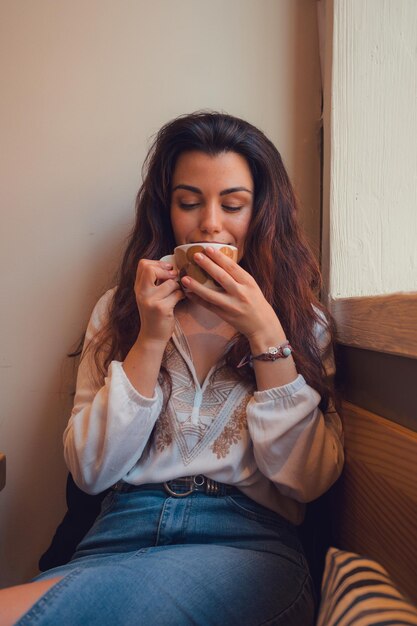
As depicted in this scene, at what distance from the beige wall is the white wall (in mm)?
170

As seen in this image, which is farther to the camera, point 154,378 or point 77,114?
point 77,114

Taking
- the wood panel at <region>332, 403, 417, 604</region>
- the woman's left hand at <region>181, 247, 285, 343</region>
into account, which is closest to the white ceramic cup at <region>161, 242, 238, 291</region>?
the woman's left hand at <region>181, 247, 285, 343</region>

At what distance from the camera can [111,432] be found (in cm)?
72

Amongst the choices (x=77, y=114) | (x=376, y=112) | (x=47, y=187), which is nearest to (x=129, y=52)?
(x=77, y=114)

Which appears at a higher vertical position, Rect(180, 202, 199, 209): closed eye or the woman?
Rect(180, 202, 199, 209): closed eye

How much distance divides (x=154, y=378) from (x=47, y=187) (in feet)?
2.14

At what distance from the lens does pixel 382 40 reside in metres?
0.94

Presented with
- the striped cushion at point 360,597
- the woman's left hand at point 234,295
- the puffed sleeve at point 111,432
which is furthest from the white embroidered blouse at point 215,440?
the striped cushion at point 360,597

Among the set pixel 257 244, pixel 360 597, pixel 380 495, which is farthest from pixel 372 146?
pixel 360 597

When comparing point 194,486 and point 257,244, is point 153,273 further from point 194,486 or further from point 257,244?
point 194,486

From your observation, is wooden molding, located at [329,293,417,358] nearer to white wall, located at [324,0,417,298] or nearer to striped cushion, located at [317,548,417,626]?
white wall, located at [324,0,417,298]

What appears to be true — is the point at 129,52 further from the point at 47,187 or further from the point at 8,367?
the point at 8,367

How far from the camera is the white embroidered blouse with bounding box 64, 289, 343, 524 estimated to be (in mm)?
735

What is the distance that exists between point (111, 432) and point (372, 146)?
2.71ft
